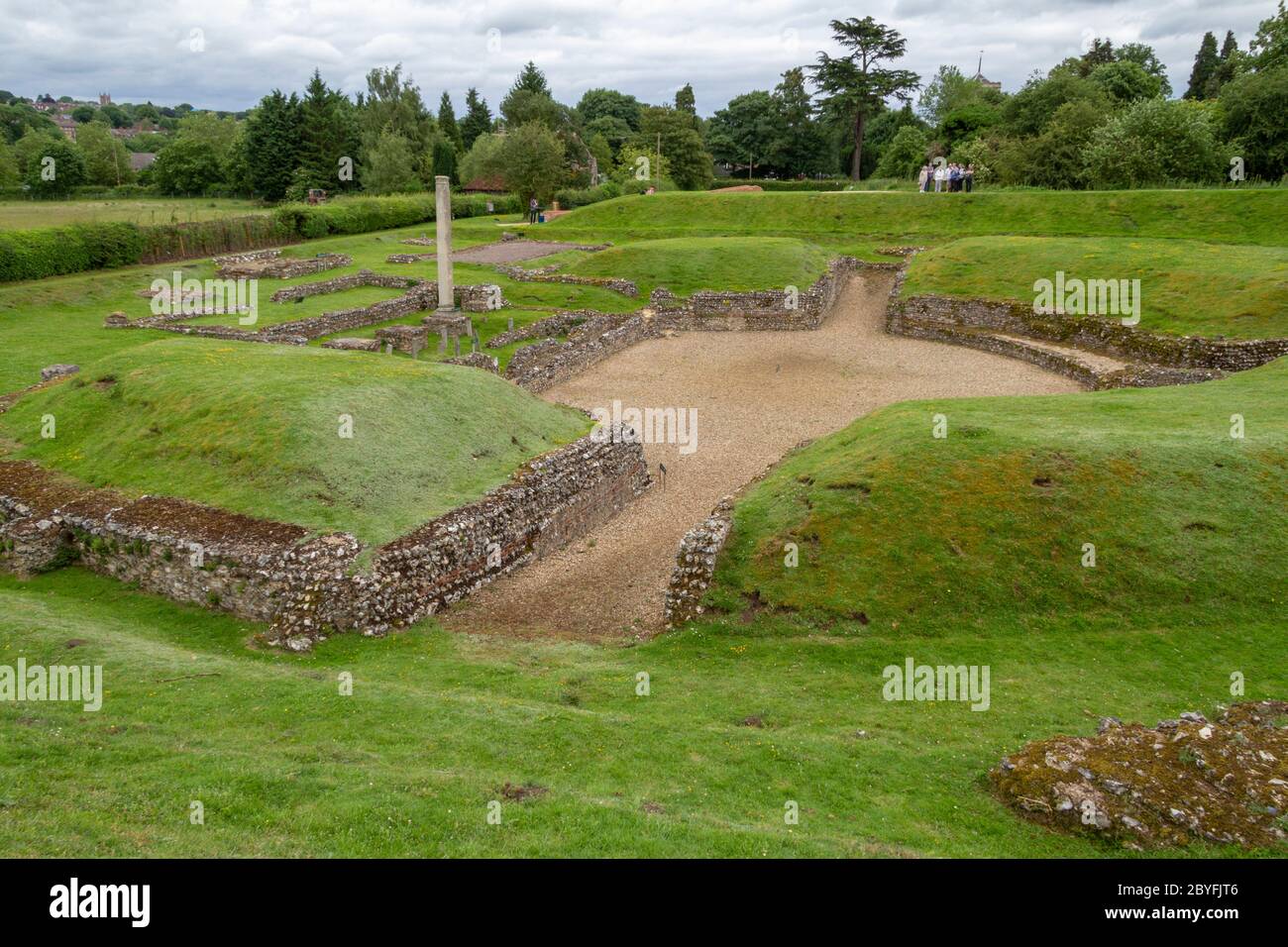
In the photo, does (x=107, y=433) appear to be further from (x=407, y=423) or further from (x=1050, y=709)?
(x=1050, y=709)

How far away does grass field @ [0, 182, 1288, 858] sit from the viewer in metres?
9.32

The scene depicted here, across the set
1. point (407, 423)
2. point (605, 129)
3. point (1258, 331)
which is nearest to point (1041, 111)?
point (1258, 331)

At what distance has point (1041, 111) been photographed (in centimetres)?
7306

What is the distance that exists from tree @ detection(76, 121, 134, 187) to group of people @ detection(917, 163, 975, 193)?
8776 centimetres

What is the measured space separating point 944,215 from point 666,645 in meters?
57.4

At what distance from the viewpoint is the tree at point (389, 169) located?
85.2 meters

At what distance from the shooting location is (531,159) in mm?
76750

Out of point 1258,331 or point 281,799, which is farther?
point 1258,331

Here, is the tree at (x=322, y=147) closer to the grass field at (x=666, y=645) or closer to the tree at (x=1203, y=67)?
the grass field at (x=666, y=645)

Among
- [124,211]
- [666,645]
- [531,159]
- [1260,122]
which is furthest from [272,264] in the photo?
[1260,122]

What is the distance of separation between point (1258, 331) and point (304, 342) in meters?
41.6

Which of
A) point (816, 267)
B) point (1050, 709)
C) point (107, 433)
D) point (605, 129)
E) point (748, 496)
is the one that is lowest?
point (1050, 709)

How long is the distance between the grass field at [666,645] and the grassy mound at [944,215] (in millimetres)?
29468

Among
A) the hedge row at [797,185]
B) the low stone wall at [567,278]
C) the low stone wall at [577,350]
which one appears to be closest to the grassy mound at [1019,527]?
the low stone wall at [577,350]
